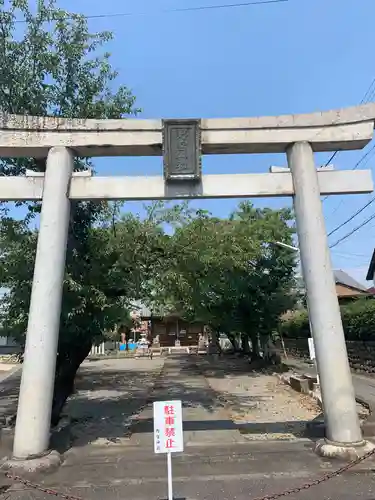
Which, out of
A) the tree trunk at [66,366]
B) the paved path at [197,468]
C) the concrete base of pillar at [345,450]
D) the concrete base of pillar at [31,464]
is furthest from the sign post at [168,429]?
the tree trunk at [66,366]

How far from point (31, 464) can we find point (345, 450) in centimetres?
481

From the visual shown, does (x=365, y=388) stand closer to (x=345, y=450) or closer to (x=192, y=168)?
(x=345, y=450)

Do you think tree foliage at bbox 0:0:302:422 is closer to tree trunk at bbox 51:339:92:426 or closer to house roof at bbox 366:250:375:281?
tree trunk at bbox 51:339:92:426

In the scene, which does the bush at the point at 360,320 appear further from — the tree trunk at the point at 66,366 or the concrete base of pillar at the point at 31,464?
the concrete base of pillar at the point at 31,464

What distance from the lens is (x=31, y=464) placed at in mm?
6809

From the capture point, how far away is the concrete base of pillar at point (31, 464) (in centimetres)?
675

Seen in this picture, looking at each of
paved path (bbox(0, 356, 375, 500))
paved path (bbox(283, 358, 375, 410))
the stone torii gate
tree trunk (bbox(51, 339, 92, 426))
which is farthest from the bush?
tree trunk (bbox(51, 339, 92, 426))

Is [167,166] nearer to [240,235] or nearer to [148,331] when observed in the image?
[240,235]

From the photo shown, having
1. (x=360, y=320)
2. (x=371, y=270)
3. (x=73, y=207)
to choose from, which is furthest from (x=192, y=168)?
(x=371, y=270)

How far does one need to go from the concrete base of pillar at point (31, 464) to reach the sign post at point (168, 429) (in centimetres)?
240

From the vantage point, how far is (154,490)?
20.0 feet

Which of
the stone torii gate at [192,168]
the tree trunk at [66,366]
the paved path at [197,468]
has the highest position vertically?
the stone torii gate at [192,168]

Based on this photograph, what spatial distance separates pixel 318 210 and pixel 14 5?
25.7 ft

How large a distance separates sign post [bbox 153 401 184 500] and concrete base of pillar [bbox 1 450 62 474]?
2.40 metres
